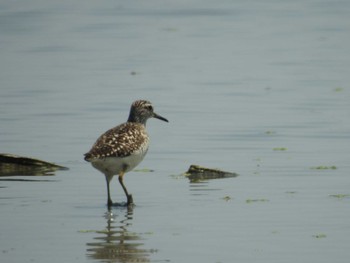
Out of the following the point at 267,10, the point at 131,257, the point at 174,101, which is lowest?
the point at 131,257

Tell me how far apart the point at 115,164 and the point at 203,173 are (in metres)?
1.89

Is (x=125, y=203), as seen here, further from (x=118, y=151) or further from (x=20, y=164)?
(x=20, y=164)

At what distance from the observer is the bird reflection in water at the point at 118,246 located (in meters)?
10.7

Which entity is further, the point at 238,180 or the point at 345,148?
the point at 345,148

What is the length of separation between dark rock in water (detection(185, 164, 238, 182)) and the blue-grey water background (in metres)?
0.24

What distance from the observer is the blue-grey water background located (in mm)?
11562

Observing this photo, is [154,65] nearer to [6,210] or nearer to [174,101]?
[174,101]

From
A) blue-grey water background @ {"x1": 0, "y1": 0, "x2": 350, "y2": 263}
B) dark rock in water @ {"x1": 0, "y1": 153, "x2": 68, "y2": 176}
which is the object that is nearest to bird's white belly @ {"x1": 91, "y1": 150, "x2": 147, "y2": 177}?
blue-grey water background @ {"x1": 0, "y1": 0, "x2": 350, "y2": 263}

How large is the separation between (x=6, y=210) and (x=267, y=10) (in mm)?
30752

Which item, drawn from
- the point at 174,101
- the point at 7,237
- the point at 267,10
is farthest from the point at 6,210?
the point at 267,10

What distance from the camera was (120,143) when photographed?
13797mm

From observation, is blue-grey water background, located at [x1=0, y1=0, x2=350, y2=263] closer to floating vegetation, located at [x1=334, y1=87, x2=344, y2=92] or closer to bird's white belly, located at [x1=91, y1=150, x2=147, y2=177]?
floating vegetation, located at [x1=334, y1=87, x2=344, y2=92]

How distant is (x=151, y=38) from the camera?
3456 cm

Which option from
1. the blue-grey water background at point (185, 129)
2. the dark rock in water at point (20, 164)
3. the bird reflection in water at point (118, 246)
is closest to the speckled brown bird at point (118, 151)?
the blue-grey water background at point (185, 129)
